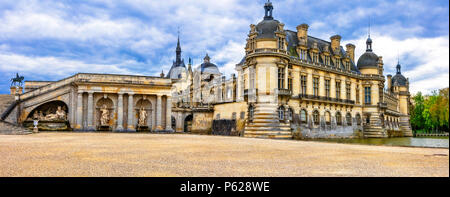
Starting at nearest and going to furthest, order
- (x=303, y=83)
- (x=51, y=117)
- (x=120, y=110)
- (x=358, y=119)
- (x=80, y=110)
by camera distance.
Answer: (x=51, y=117), (x=80, y=110), (x=120, y=110), (x=303, y=83), (x=358, y=119)

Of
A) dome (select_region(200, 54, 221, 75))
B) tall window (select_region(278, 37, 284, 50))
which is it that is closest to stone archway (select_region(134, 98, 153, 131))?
tall window (select_region(278, 37, 284, 50))

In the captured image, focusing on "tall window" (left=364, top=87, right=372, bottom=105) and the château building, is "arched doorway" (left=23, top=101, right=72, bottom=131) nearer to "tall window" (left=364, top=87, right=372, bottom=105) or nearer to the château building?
the château building

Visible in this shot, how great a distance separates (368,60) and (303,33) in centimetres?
1395

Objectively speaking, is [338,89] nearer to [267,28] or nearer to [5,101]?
[267,28]

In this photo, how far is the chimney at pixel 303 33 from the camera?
137 feet

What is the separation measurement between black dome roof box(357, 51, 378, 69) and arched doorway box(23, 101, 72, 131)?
39727mm

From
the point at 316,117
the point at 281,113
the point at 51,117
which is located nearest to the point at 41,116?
the point at 51,117

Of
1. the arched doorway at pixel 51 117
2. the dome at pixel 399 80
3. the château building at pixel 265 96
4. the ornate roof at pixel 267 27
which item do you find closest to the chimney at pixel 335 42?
the château building at pixel 265 96

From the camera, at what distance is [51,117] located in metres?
36.7

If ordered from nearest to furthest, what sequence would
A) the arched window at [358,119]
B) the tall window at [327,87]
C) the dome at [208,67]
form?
the tall window at [327,87] → the arched window at [358,119] → the dome at [208,67]

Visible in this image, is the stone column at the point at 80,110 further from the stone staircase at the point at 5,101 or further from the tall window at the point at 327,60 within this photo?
the tall window at the point at 327,60

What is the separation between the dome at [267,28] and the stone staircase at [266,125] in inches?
277

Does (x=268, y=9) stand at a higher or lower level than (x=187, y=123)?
higher
